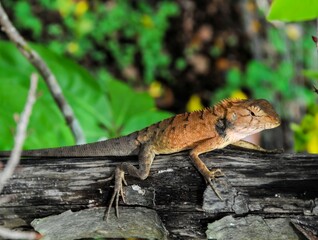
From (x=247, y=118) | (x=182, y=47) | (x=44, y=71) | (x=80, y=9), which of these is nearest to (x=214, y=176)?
(x=247, y=118)

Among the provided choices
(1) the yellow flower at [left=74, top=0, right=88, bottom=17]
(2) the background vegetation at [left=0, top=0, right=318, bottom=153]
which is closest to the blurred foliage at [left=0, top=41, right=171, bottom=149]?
(2) the background vegetation at [left=0, top=0, right=318, bottom=153]

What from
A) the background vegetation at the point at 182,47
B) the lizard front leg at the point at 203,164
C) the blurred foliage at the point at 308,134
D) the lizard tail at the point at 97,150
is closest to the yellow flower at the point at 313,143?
the blurred foliage at the point at 308,134

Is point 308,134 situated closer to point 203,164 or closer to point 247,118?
point 247,118

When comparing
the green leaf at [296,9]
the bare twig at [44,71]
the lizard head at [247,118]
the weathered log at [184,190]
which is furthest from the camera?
the bare twig at [44,71]

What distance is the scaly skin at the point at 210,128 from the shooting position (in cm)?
281

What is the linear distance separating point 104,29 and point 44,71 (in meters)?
3.62

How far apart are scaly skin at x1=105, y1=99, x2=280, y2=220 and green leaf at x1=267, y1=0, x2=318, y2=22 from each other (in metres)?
0.99

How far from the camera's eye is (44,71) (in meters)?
3.17

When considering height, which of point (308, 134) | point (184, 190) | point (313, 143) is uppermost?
point (308, 134)

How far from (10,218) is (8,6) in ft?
15.5

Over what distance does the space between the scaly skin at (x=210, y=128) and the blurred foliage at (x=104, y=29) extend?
3.75 metres

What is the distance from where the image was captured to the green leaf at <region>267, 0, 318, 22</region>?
1729 millimetres

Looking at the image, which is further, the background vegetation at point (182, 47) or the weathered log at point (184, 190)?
the background vegetation at point (182, 47)

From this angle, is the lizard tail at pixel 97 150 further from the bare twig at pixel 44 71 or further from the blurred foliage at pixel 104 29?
the blurred foliage at pixel 104 29
